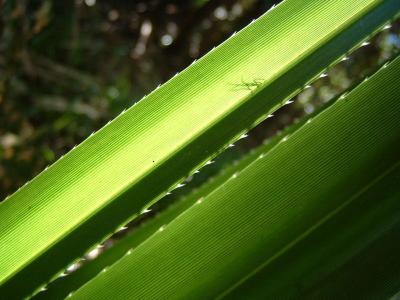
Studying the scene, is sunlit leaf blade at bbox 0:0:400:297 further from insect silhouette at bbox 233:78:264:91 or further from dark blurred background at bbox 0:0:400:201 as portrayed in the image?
dark blurred background at bbox 0:0:400:201

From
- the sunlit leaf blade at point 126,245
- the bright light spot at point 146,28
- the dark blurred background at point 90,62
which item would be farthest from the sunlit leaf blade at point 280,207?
the bright light spot at point 146,28

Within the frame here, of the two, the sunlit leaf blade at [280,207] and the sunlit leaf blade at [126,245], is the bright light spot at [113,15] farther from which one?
the sunlit leaf blade at [280,207]

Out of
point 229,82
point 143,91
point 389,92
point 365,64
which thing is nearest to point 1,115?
point 143,91

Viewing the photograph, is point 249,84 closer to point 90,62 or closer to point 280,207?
point 280,207

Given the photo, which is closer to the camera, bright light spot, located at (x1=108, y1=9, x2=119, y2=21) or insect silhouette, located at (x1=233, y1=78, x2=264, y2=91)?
insect silhouette, located at (x1=233, y1=78, x2=264, y2=91)

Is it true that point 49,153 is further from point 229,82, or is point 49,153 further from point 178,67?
point 229,82

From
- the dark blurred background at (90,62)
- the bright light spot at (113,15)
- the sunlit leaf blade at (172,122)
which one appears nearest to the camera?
the sunlit leaf blade at (172,122)

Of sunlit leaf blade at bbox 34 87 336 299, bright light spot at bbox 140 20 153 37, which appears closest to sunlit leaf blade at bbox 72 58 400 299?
sunlit leaf blade at bbox 34 87 336 299
